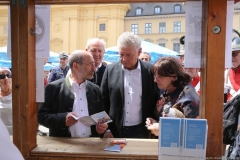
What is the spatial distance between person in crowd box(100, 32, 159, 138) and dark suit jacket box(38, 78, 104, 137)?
9.3 inches

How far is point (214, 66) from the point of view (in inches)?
50.9

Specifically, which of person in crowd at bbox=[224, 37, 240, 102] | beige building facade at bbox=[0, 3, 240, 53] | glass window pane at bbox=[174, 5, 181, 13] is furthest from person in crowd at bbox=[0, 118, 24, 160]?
glass window pane at bbox=[174, 5, 181, 13]

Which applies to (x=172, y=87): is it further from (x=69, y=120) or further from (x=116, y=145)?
(x=69, y=120)

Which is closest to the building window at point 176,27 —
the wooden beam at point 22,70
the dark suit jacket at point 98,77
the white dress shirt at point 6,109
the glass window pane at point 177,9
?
the glass window pane at point 177,9

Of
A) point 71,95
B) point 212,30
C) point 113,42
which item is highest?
point 113,42

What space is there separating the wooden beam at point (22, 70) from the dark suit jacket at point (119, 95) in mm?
977

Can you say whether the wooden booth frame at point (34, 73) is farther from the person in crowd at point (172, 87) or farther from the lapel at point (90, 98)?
the lapel at point (90, 98)

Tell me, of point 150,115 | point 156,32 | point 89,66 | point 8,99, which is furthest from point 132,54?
point 156,32

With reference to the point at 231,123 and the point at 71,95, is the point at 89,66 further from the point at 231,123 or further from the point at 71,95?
the point at 231,123

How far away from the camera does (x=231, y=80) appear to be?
9.99 ft

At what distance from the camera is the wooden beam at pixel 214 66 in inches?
50.6

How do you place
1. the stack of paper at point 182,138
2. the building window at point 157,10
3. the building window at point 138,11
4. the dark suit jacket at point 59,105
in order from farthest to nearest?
the building window at point 157,10 → the building window at point 138,11 → the dark suit jacket at point 59,105 → the stack of paper at point 182,138

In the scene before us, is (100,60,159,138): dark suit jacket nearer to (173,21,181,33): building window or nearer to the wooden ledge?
the wooden ledge

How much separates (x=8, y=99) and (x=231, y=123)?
2.37m
